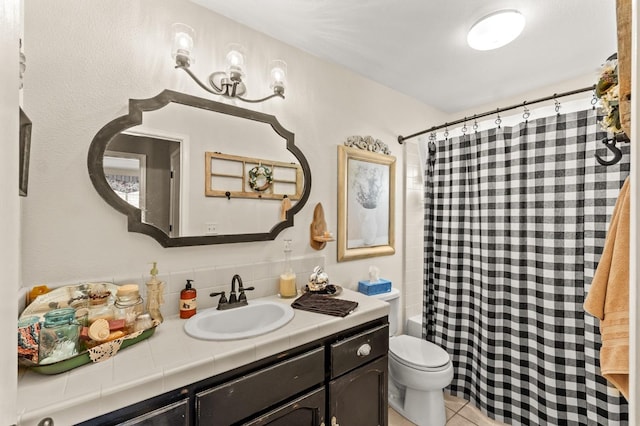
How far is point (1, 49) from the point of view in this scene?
35cm

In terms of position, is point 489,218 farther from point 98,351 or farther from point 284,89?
point 98,351

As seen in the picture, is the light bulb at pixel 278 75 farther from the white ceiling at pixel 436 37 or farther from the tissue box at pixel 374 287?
the tissue box at pixel 374 287

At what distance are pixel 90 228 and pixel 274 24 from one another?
4.62 feet

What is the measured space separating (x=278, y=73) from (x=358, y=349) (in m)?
1.56

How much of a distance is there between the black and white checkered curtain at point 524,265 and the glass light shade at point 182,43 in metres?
1.82

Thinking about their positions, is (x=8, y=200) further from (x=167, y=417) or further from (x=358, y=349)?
(x=358, y=349)

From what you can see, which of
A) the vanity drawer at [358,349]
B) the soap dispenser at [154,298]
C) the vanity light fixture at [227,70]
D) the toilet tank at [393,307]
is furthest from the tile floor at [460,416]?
the vanity light fixture at [227,70]

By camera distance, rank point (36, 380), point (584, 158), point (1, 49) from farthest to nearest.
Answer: point (584, 158)
point (36, 380)
point (1, 49)

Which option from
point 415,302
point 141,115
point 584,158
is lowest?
point 415,302

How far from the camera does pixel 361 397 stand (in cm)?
135

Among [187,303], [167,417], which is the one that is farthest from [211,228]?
[167,417]

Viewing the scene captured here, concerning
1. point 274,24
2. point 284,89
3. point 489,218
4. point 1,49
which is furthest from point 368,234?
point 1,49

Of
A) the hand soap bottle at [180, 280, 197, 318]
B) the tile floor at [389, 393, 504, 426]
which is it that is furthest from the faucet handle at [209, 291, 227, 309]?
the tile floor at [389, 393, 504, 426]

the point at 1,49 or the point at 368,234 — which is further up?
the point at 1,49
